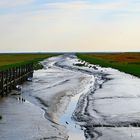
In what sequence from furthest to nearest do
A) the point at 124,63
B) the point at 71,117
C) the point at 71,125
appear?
the point at 124,63 → the point at 71,117 → the point at 71,125

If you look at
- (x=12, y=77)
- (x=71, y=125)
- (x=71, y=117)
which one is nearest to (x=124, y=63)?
(x=12, y=77)

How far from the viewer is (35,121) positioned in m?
18.8

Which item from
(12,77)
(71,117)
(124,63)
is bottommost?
(124,63)

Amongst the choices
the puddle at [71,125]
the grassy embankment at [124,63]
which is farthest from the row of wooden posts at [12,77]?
the grassy embankment at [124,63]

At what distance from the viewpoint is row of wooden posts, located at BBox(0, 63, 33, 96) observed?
29203 millimetres

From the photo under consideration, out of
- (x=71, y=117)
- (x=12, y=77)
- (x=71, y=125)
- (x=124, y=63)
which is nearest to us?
(x=71, y=125)

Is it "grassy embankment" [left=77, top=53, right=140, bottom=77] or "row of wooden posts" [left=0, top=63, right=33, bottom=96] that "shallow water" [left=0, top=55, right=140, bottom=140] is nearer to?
"row of wooden posts" [left=0, top=63, right=33, bottom=96]

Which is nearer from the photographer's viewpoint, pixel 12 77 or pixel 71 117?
pixel 71 117

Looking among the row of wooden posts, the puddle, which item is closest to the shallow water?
the puddle

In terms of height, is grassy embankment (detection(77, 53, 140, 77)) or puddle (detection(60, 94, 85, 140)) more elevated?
puddle (detection(60, 94, 85, 140))

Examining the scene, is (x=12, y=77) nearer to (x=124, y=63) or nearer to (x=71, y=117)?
(x=71, y=117)

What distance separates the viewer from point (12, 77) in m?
34.2

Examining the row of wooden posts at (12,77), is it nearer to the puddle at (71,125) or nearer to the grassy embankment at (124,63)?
the puddle at (71,125)

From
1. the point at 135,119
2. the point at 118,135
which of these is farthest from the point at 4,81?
the point at 118,135
